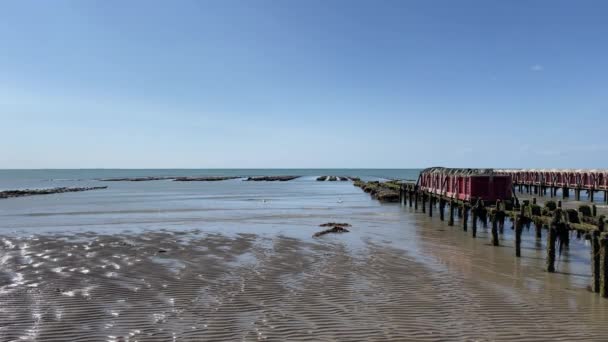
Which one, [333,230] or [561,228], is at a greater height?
[561,228]

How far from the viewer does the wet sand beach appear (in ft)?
31.3

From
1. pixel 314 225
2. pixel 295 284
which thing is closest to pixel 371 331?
pixel 295 284

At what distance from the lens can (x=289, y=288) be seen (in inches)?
505

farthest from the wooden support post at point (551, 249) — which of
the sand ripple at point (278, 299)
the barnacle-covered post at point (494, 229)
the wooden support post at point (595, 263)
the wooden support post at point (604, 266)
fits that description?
the barnacle-covered post at point (494, 229)

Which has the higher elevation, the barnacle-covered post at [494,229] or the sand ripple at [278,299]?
the barnacle-covered post at [494,229]

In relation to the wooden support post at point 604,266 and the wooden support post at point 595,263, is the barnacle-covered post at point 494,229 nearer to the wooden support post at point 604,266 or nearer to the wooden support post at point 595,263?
the wooden support post at point 595,263

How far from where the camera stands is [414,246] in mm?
20406

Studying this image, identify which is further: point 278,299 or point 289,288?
point 289,288

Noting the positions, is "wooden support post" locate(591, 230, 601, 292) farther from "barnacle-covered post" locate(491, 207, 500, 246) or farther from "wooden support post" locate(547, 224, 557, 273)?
"barnacle-covered post" locate(491, 207, 500, 246)

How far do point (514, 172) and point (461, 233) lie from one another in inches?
2231

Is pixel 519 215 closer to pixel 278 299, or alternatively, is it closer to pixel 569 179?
pixel 278 299

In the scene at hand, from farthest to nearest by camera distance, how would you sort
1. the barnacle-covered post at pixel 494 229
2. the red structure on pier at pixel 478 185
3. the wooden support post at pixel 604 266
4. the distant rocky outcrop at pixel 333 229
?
the red structure on pier at pixel 478 185 < the distant rocky outcrop at pixel 333 229 < the barnacle-covered post at pixel 494 229 < the wooden support post at pixel 604 266

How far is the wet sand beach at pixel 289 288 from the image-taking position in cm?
955

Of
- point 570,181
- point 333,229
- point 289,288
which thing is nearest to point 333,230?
point 333,229
